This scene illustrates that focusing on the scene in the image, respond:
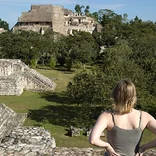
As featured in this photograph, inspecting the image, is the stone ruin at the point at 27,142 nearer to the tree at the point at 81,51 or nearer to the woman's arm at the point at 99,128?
the woman's arm at the point at 99,128

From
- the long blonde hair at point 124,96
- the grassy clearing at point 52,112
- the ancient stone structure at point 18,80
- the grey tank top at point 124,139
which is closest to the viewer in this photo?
the long blonde hair at point 124,96

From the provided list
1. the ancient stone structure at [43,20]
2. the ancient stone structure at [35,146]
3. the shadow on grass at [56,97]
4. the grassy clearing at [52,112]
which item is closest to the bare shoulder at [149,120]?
the ancient stone structure at [35,146]

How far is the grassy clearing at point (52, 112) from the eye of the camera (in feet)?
43.4

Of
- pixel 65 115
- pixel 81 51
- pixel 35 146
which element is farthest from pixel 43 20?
pixel 35 146

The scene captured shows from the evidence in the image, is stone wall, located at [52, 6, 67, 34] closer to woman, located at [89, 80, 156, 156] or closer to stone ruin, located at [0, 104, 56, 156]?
stone ruin, located at [0, 104, 56, 156]

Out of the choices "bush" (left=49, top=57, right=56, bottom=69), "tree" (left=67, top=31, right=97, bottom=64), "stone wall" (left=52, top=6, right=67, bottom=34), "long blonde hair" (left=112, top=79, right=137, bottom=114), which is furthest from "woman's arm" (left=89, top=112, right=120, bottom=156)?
"stone wall" (left=52, top=6, right=67, bottom=34)

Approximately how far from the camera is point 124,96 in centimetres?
339

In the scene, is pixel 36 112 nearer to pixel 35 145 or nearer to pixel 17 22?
pixel 35 145

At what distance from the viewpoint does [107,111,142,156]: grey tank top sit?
3.50m

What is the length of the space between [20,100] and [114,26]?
34.8 meters

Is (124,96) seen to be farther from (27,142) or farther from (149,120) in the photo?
(27,142)

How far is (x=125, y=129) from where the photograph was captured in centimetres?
349

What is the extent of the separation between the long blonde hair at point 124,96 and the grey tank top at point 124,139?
0.24 metres

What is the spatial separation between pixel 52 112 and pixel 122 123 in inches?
560
